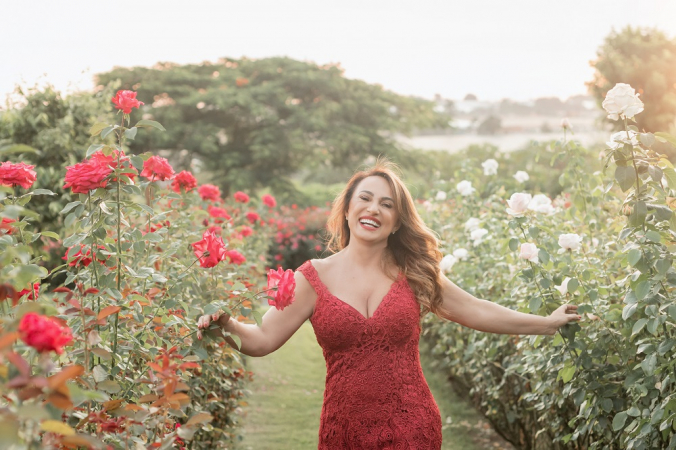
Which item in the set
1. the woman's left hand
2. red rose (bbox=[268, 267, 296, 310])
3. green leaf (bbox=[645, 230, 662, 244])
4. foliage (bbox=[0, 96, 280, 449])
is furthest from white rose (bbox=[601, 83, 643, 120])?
foliage (bbox=[0, 96, 280, 449])

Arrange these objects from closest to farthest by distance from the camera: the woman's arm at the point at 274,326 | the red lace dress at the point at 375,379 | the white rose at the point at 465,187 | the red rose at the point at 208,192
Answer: the woman's arm at the point at 274,326 → the red lace dress at the point at 375,379 → the red rose at the point at 208,192 → the white rose at the point at 465,187

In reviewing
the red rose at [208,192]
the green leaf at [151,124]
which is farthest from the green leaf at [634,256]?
the red rose at [208,192]

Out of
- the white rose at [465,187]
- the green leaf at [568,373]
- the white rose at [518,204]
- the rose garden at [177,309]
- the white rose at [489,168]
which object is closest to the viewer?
the rose garden at [177,309]

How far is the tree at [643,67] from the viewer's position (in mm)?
25688

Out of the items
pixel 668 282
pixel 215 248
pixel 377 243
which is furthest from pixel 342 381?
pixel 668 282

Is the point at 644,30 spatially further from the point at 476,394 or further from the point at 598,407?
the point at 598,407

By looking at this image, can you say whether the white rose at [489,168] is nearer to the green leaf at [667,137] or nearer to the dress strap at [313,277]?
the dress strap at [313,277]

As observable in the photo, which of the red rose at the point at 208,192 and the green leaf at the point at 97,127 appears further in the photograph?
the red rose at the point at 208,192

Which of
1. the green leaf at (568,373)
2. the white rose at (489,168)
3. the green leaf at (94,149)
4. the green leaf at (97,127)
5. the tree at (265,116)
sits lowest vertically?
the green leaf at (568,373)

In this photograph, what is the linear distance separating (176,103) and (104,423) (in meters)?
24.2

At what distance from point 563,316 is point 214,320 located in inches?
61.1

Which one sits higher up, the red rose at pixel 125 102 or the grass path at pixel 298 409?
the red rose at pixel 125 102

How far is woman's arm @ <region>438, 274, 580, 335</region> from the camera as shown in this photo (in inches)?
116

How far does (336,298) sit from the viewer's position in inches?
113
